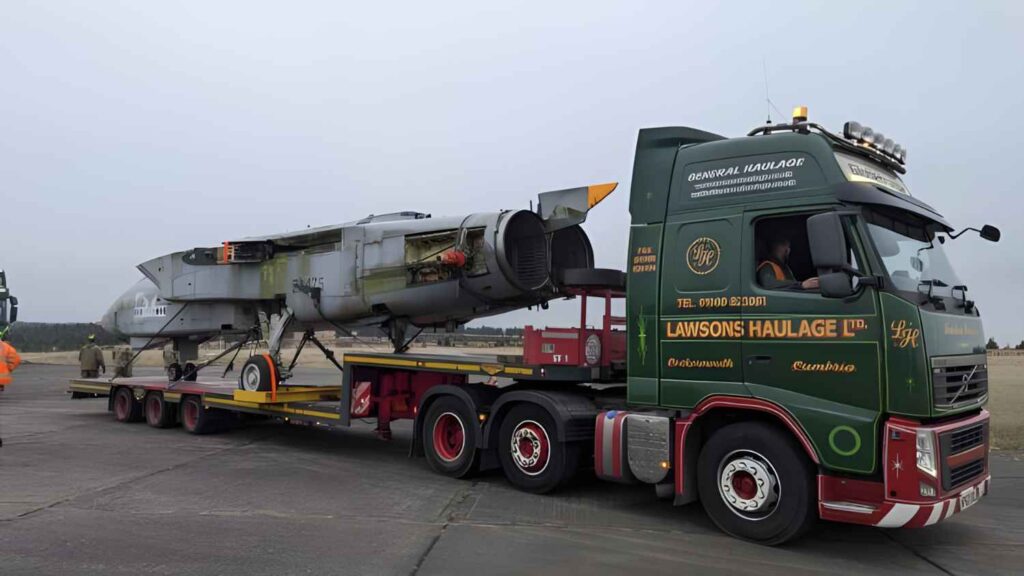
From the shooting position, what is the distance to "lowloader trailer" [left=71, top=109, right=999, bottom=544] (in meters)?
5.62

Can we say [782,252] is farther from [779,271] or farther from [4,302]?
[4,302]

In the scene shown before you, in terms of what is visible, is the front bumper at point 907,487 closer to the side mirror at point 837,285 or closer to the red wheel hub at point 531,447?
the side mirror at point 837,285

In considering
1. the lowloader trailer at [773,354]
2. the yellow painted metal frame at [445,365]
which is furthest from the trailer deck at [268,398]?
the lowloader trailer at [773,354]

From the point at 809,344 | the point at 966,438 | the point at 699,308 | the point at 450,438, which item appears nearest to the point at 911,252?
the point at 809,344

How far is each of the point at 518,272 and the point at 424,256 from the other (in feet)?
5.28

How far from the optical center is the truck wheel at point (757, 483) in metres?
5.88

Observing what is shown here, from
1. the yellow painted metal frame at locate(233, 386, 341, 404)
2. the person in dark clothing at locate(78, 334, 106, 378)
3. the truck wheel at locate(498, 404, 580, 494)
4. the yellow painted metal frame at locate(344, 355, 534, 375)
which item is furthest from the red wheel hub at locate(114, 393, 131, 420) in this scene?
the truck wheel at locate(498, 404, 580, 494)

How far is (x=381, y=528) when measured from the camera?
6.46m

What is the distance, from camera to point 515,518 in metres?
6.91

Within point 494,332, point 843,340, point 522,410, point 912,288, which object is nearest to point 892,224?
point 912,288

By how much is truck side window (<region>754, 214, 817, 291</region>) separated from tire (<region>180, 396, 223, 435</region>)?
10.2 m

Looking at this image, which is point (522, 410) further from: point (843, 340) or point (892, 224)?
point (892, 224)

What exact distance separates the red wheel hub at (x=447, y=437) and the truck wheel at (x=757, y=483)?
3.39 meters

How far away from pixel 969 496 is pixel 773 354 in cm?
200
